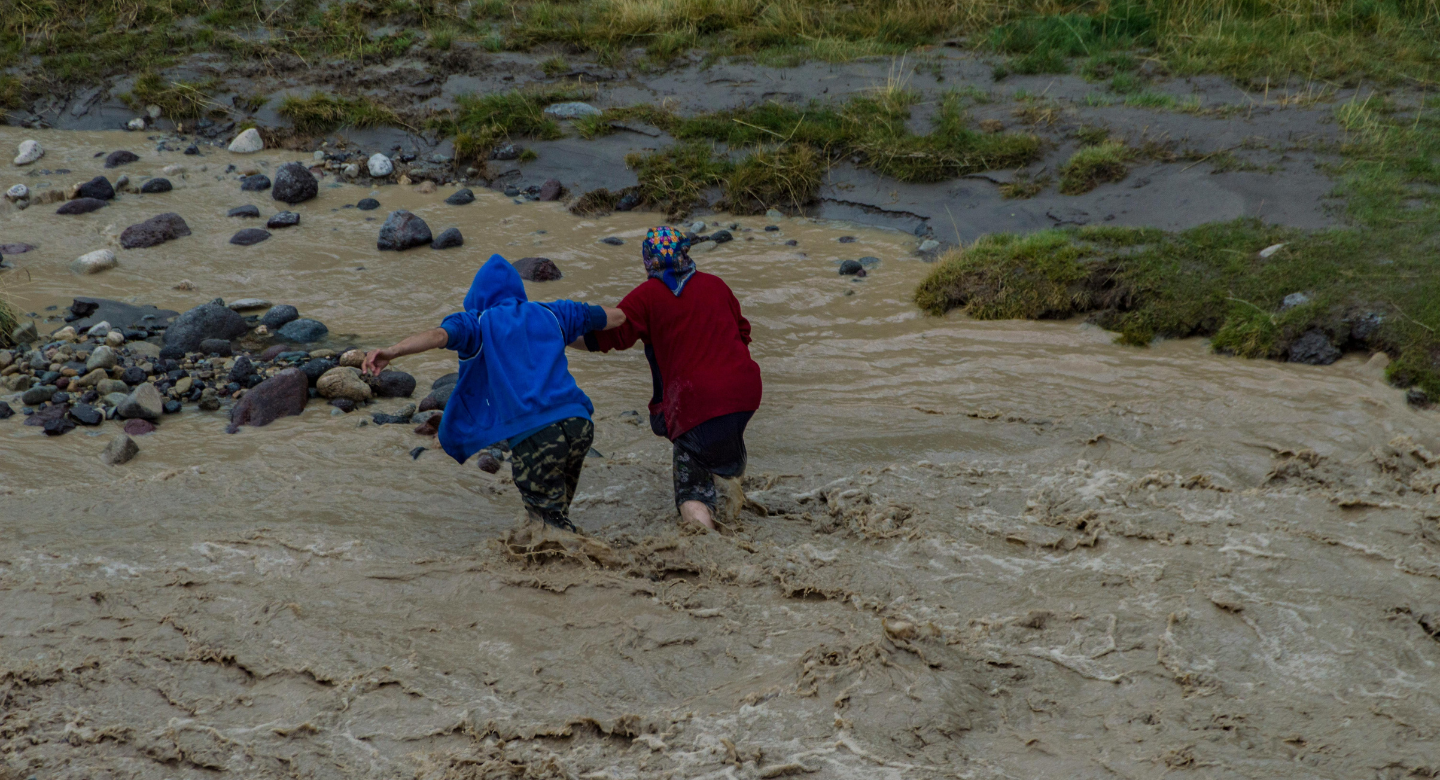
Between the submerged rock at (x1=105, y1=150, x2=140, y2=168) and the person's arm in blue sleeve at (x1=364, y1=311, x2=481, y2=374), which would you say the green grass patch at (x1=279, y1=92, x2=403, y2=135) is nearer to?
the submerged rock at (x1=105, y1=150, x2=140, y2=168)

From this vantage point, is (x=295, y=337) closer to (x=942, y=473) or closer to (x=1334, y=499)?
(x=942, y=473)

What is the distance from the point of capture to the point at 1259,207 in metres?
7.74

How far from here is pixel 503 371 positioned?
13.6ft

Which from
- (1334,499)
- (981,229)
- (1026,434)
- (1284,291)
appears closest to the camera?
(1334,499)

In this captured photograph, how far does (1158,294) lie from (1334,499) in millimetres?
2620

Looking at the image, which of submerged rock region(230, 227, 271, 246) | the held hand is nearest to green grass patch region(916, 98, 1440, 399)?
the held hand

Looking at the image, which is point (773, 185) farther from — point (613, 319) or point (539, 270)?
point (613, 319)

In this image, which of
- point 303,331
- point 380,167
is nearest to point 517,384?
point 303,331

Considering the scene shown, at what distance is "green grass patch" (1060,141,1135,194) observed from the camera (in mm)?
8586

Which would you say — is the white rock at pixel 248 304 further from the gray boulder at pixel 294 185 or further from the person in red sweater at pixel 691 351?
the person in red sweater at pixel 691 351

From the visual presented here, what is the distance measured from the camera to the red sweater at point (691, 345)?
15.1ft

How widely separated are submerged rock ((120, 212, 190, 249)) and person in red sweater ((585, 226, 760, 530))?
649cm

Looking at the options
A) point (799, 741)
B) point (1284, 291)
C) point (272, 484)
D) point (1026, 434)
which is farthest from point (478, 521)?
point (1284, 291)

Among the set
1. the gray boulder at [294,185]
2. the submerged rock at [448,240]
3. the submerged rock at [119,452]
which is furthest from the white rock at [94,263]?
the submerged rock at [119,452]
